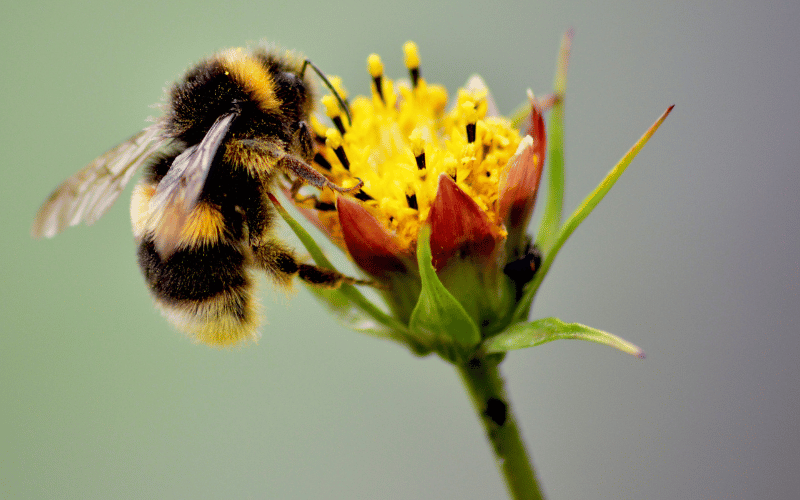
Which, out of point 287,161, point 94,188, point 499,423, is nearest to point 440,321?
point 499,423

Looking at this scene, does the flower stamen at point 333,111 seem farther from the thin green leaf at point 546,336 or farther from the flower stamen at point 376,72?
the thin green leaf at point 546,336

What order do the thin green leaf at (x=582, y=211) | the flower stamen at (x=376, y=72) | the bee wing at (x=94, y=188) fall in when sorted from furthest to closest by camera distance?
1. the flower stamen at (x=376, y=72)
2. the bee wing at (x=94, y=188)
3. the thin green leaf at (x=582, y=211)

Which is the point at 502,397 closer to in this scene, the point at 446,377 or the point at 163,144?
the point at 163,144

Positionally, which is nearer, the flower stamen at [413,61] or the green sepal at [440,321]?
the green sepal at [440,321]

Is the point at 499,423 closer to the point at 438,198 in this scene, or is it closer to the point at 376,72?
the point at 438,198

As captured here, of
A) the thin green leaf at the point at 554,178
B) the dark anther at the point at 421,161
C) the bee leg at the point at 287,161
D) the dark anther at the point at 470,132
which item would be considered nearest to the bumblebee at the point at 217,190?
the bee leg at the point at 287,161
